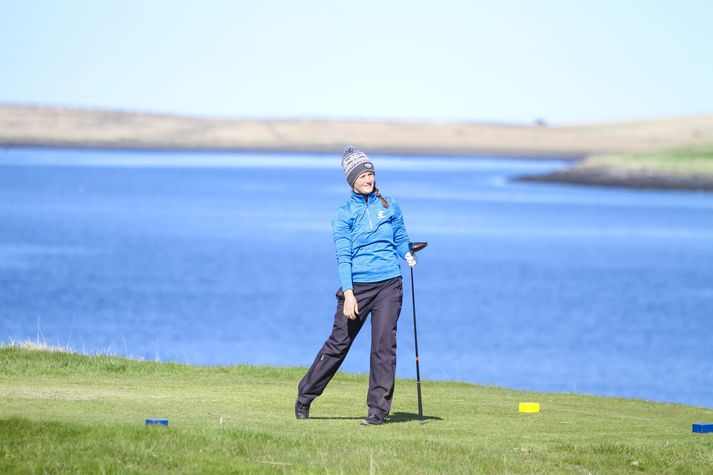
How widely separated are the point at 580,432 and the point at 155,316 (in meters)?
36.3

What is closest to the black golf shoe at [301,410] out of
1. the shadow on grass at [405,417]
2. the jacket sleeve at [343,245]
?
the shadow on grass at [405,417]

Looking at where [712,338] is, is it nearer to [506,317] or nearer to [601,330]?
[601,330]

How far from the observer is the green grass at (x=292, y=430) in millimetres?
8992

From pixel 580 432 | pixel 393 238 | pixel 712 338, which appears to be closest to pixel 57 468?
pixel 393 238

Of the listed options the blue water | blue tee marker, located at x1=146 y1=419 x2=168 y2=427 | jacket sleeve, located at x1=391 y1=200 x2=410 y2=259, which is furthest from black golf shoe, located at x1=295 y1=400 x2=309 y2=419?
the blue water

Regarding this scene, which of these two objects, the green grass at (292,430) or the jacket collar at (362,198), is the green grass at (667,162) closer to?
the green grass at (292,430)

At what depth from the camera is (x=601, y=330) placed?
46.3m

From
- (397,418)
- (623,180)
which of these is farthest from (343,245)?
(623,180)

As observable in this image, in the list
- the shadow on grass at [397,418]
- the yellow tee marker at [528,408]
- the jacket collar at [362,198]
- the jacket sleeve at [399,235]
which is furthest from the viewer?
the yellow tee marker at [528,408]

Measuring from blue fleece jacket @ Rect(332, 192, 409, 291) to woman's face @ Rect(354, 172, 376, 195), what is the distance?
10 cm

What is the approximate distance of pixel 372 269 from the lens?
11008 millimetres

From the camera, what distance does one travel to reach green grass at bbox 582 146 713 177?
137750mm

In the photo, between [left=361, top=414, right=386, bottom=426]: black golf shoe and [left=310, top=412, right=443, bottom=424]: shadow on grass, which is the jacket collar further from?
[left=310, top=412, right=443, bottom=424]: shadow on grass

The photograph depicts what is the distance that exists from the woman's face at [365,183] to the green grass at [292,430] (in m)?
1.82
